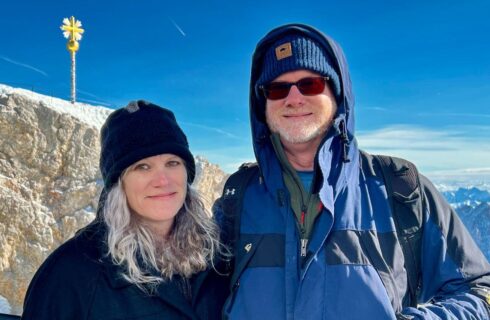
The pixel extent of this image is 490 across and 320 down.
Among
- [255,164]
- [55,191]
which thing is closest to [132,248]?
[255,164]

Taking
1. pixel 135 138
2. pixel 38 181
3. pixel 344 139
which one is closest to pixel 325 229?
pixel 344 139

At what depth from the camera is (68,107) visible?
707 inches

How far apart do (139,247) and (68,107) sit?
1688 centimetres

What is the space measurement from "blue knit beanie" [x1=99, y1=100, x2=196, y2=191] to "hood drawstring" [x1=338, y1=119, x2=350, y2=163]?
3.82ft

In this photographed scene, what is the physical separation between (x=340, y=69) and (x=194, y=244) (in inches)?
68.8

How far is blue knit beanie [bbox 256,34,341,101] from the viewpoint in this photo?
3.15 m

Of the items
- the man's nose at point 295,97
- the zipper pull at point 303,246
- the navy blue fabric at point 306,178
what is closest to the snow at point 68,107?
the man's nose at point 295,97

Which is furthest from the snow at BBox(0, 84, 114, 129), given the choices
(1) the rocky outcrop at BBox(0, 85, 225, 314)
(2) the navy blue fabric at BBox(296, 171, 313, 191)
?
(2) the navy blue fabric at BBox(296, 171, 313, 191)

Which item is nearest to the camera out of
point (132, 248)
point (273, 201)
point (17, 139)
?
point (132, 248)

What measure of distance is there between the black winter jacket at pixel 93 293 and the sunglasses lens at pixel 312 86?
1625 mm

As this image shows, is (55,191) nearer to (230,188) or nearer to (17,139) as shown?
(17,139)

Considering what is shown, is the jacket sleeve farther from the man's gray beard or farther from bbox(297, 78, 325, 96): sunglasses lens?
bbox(297, 78, 325, 96): sunglasses lens

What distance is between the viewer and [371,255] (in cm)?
265

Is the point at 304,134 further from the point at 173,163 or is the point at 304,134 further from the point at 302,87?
the point at 173,163
